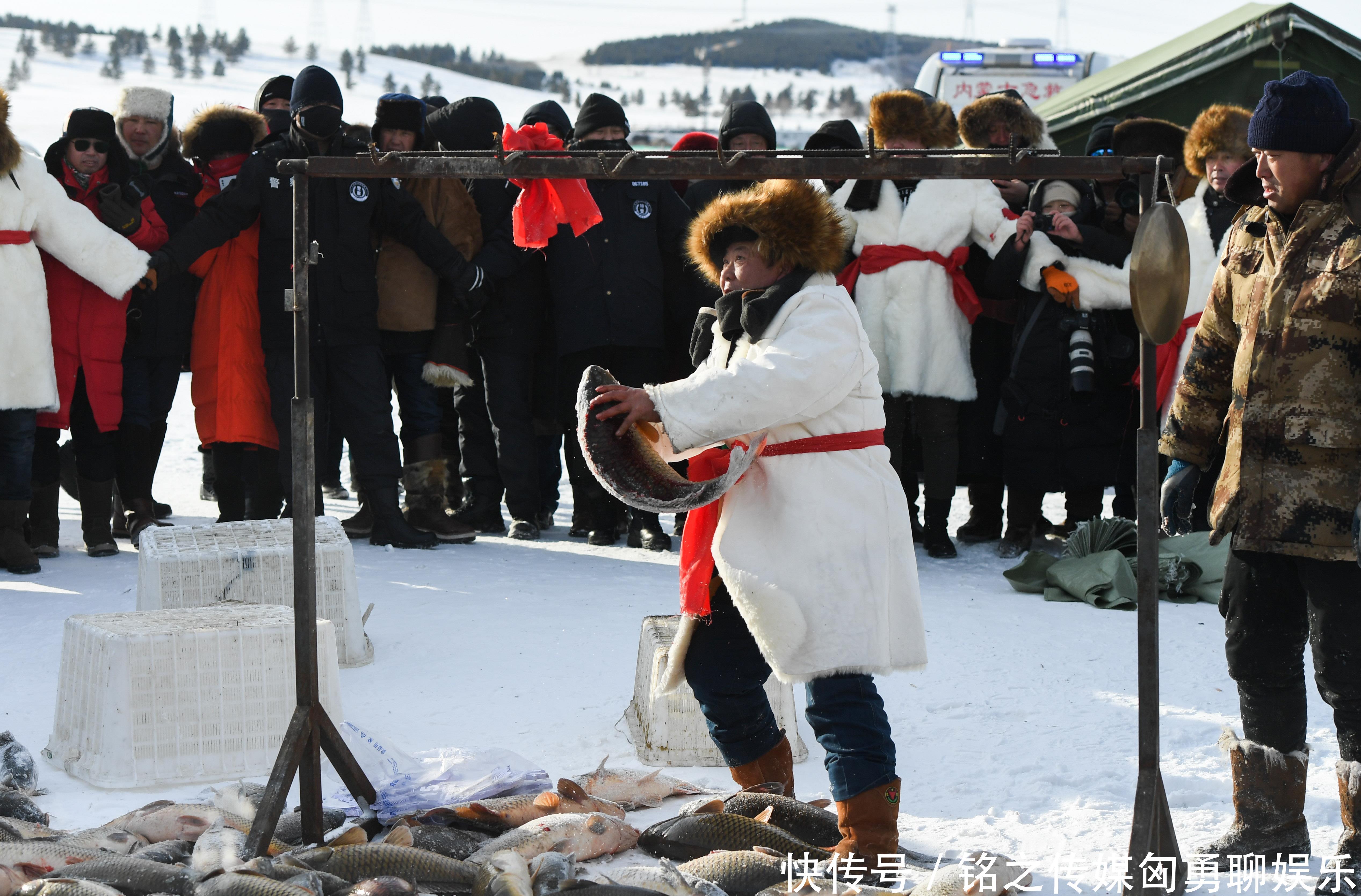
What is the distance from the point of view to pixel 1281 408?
10.1ft

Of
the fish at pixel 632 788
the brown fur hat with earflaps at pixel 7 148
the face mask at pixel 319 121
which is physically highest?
the face mask at pixel 319 121

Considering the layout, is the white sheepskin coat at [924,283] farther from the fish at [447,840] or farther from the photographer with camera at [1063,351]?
the fish at [447,840]

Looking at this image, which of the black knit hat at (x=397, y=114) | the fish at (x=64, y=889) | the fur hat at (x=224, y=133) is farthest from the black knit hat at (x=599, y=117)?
the fish at (x=64, y=889)

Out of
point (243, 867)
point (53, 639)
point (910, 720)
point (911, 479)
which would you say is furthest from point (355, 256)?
point (243, 867)

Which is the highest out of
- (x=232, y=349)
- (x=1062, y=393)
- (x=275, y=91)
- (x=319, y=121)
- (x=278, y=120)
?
(x=275, y=91)

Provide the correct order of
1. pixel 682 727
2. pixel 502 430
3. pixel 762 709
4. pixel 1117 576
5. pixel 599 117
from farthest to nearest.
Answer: pixel 502 430 < pixel 599 117 < pixel 1117 576 < pixel 682 727 < pixel 762 709

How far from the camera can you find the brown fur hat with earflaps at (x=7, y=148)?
5930 mm

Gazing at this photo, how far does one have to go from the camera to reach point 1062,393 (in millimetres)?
6574

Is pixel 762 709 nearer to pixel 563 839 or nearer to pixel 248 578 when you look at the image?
pixel 563 839

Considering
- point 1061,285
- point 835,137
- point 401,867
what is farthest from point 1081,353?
point 401,867

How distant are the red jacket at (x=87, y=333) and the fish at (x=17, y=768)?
2933 mm

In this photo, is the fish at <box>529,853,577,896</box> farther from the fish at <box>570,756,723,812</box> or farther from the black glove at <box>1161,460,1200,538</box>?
the black glove at <box>1161,460,1200,538</box>

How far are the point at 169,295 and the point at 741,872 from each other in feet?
15.4

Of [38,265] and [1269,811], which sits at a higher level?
[38,265]
